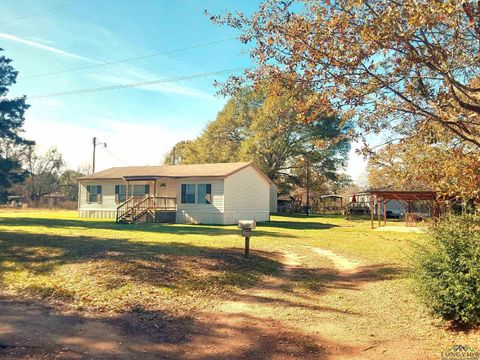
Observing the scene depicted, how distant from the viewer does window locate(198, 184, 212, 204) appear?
28.5m

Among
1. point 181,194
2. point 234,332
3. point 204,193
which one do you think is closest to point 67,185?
point 181,194

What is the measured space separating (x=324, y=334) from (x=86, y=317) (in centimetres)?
362

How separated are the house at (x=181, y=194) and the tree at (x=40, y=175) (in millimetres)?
34441

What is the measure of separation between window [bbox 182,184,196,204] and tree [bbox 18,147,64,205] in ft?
139

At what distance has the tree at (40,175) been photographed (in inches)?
2554

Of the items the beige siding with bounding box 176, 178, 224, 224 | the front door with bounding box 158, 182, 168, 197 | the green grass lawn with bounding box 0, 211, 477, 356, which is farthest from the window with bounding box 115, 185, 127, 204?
the green grass lawn with bounding box 0, 211, 477, 356

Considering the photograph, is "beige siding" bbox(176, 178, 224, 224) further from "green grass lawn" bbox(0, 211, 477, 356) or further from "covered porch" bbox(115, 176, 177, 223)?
"green grass lawn" bbox(0, 211, 477, 356)

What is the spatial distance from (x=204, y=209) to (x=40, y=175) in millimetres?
47636

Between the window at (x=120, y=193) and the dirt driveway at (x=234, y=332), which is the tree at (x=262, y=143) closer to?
the window at (x=120, y=193)

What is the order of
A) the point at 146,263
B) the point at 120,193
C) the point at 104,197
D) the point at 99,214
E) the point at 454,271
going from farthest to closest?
1. the point at 104,197
2. the point at 99,214
3. the point at 120,193
4. the point at 146,263
5. the point at 454,271

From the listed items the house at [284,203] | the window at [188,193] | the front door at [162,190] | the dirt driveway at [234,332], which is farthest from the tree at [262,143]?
the dirt driveway at [234,332]

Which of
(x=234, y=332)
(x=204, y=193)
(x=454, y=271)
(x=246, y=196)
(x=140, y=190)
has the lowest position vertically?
(x=234, y=332)

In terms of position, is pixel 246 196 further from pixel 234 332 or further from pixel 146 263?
pixel 234 332

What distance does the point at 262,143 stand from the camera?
44031 mm
